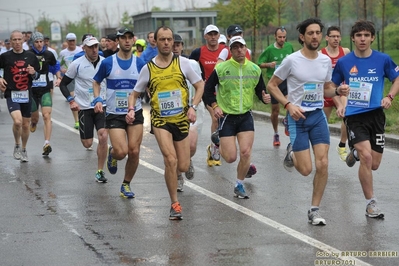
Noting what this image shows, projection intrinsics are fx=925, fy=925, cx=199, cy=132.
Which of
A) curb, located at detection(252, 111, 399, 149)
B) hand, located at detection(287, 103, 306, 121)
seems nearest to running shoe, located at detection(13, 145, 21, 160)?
curb, located at detection(252, 111, 399, 149)

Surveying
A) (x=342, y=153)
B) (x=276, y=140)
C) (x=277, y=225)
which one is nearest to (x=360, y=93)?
(x=277, y=225)

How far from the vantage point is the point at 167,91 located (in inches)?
390

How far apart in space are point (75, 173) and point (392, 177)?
4.41 m

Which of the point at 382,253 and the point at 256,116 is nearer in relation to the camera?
the point at 382,253

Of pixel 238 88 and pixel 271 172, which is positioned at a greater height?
pixel 238 88

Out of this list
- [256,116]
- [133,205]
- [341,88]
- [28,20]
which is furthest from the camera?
[28,20]

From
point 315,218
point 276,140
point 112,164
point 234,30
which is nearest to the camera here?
point 315,218

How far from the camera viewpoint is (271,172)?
12.9 meters

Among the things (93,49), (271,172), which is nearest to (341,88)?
(271,172)

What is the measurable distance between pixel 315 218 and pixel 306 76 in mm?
1454

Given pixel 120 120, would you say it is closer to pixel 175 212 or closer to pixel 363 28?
pixel 175 212

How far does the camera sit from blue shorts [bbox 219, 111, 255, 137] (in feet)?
36.0

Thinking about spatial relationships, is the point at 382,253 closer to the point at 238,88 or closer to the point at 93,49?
the point at 238,88

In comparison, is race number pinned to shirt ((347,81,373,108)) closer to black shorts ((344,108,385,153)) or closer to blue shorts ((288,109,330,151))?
black shorts ((344,108,385,153))
